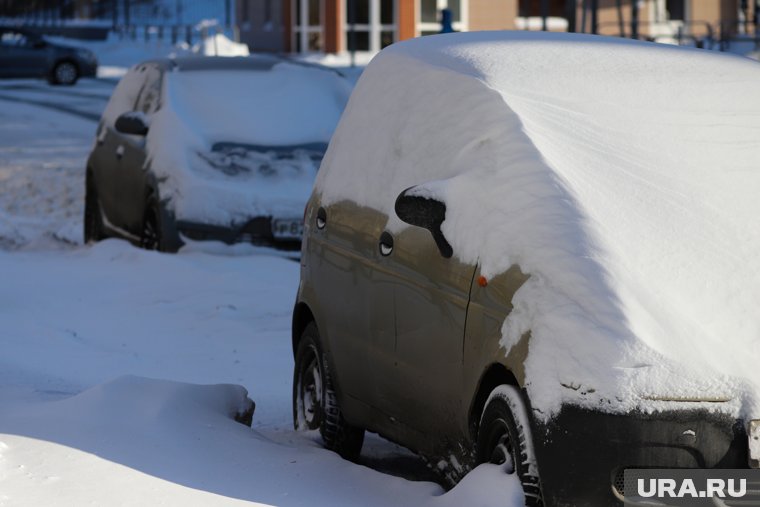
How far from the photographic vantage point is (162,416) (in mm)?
6141

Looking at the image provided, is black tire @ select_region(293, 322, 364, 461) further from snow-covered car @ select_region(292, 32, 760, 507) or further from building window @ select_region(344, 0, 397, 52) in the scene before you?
building window @ select_region(344, 0, 397, 52)

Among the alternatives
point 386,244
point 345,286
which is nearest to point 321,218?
point 345,286

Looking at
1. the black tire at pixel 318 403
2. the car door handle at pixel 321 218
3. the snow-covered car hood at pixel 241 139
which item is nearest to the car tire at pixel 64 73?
the snow-covered car hood at pixel 241 139

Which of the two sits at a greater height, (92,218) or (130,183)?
(130,183)

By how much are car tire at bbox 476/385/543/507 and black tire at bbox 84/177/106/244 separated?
8.54 m

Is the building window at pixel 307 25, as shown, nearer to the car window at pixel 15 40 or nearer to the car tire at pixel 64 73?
the car window at pixel 15 40

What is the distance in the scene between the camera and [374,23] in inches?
1666

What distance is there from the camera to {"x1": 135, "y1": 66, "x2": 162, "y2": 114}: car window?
1212 cm

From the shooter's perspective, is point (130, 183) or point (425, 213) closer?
point (425, 213)

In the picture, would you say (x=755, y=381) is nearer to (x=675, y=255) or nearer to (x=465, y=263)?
(x=675, y=255)

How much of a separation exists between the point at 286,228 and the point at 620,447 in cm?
698

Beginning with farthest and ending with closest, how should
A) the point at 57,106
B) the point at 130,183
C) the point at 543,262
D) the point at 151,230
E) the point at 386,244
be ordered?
the point at 57,106, the point at 130,183, the point at 151,230, the point at 386,244, the point at 543,262

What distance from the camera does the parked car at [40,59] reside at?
1400 inches

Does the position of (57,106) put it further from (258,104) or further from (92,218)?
(258,104)
